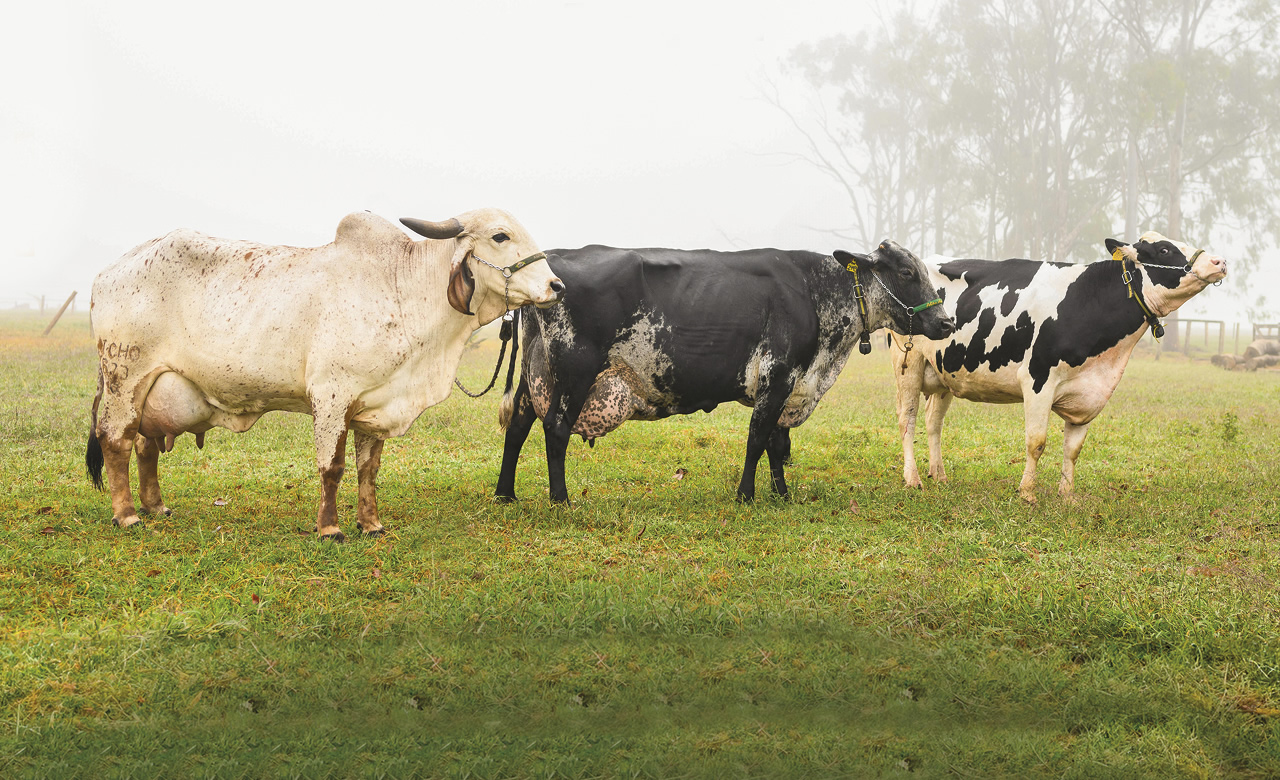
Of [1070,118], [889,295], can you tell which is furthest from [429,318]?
[1070,118]

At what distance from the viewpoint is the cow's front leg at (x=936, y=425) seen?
29.8 feet

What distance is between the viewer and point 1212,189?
40.3m

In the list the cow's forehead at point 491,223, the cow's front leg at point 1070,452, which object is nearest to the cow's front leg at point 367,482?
the cow's forehead at point 491,223

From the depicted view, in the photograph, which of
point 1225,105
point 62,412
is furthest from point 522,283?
point 1225,105

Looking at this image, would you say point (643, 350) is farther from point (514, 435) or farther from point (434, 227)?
point (434, 227)

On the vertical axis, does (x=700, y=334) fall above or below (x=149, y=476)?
above

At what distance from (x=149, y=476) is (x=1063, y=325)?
705 centimetres

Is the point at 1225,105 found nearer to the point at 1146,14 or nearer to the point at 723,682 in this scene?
the point at 1146,14

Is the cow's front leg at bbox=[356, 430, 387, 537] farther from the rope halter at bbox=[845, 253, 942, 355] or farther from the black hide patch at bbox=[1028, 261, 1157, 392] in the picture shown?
the black hide patch at bbox=[1028, 261, 1157, 392]

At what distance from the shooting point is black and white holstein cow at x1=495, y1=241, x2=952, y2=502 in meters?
7.06

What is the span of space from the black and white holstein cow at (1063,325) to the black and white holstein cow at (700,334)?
2.23 ft

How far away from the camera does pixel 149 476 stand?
6.55 m

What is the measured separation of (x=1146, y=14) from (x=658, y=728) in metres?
39.7

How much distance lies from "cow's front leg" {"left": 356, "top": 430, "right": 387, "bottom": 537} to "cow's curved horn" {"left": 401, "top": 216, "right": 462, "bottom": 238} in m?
1.39
